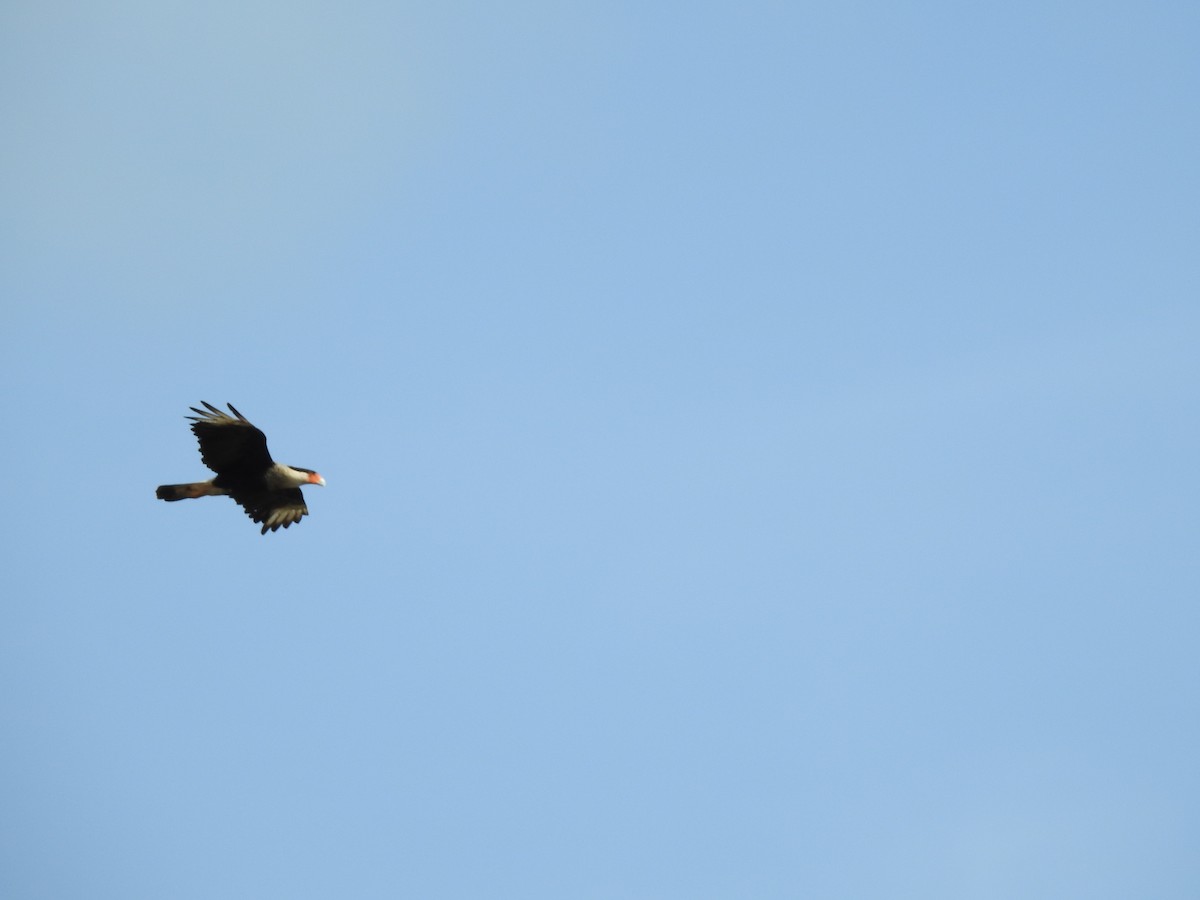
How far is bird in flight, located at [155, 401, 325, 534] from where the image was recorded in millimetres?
34656

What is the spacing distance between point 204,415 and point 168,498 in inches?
88.0

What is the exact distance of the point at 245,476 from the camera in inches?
1407

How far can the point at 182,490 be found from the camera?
35781mm

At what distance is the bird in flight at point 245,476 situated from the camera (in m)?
34.7

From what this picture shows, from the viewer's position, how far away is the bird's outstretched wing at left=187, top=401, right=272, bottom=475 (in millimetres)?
34594

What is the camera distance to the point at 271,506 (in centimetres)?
3619

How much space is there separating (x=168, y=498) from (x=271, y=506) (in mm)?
2066

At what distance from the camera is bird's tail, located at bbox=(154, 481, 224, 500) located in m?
35.7

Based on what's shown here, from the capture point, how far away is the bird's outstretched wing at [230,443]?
34.6 metres

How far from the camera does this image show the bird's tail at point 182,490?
117 ft

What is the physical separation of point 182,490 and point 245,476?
4.33 ft

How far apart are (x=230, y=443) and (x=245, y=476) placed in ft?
3.55

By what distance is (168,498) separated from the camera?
117 feet

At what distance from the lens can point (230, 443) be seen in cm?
3491
